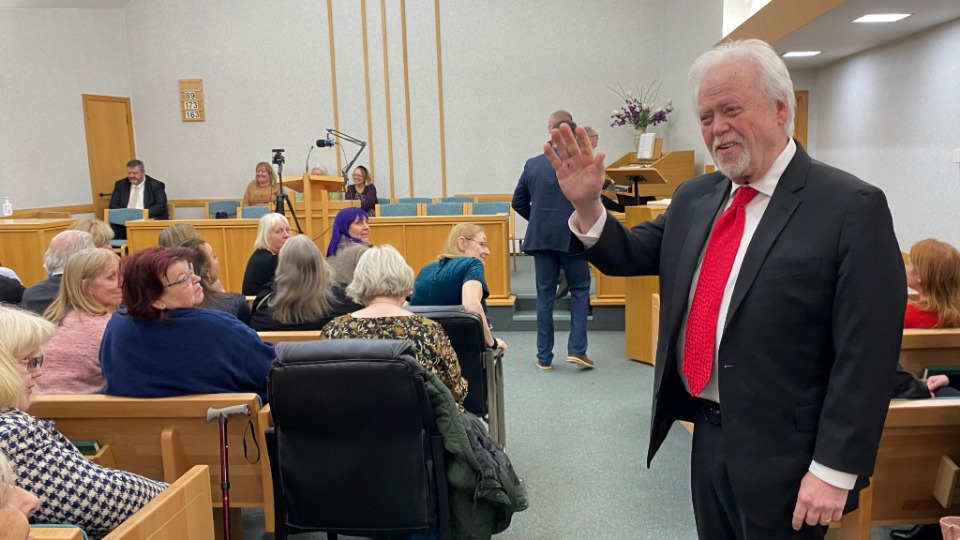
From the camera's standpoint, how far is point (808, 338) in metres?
1.38

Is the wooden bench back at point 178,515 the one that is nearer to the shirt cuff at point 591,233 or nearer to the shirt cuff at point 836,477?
the shirt cuff at point 591,233

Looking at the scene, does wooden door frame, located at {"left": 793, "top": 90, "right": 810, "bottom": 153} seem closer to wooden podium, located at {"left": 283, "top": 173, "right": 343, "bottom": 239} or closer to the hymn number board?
wooden podium, located at {"left": 283, "top": 173, "right": 343, "bottom": 239}

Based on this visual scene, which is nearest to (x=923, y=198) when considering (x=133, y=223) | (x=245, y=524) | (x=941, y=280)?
(x=941, y=280)

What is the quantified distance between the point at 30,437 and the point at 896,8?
4.45 metres

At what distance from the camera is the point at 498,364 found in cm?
348

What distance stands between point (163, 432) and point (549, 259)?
3.16m

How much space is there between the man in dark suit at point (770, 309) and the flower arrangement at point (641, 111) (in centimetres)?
799

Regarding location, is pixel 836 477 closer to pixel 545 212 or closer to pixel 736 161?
pixel 736 161

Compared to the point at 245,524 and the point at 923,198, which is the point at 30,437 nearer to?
the point at 245,524

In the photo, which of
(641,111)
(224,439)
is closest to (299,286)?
(224,439)

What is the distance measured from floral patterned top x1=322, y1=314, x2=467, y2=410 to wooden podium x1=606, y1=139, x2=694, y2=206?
4.29 meters

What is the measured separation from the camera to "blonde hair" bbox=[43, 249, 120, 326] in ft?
8.72

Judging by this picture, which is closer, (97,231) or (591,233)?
(591,233)

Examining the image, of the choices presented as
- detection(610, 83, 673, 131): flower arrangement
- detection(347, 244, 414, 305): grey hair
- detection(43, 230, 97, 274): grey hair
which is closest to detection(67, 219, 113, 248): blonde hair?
detection(43, 230, 97, 274): grey hair
